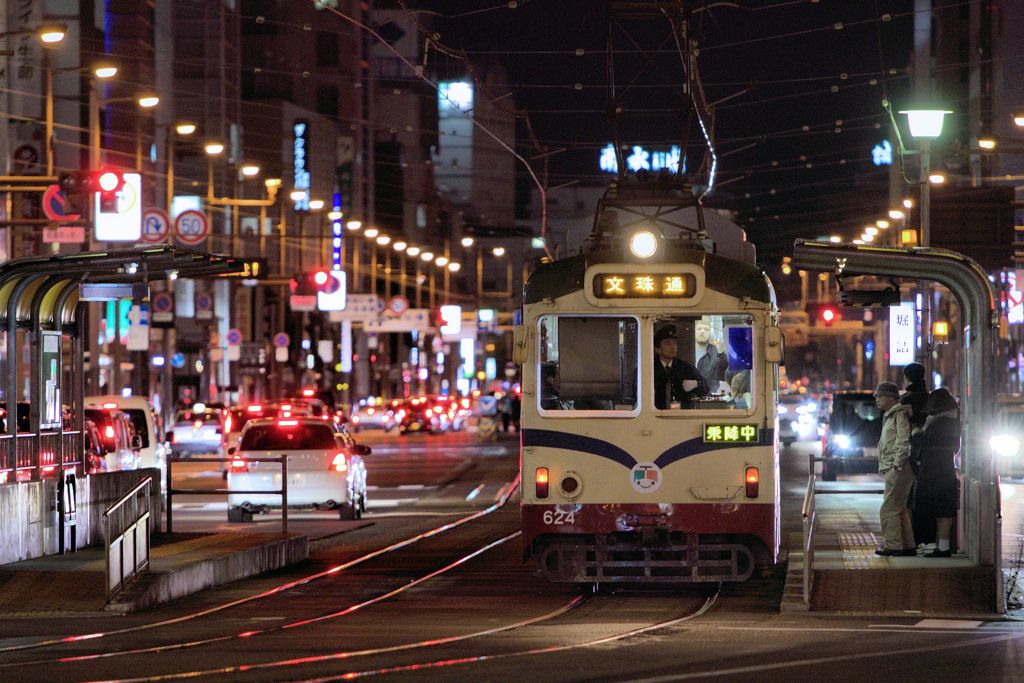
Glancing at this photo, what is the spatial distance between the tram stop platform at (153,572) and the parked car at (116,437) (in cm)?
684

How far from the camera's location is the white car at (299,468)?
26969 mm

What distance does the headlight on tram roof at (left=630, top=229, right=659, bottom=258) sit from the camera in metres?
15.6

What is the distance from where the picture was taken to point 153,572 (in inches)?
649

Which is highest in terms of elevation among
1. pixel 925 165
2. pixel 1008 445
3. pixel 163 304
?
pixel 925 165

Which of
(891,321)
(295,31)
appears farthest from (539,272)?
(295,31)

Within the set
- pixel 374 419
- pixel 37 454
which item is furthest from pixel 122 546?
pixel 374 419

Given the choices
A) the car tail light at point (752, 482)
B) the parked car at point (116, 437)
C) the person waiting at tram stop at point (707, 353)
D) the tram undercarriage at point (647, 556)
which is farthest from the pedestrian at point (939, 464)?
the parked car at point (116, 437)

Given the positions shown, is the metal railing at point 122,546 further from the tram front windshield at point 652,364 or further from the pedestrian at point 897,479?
the pedestrian at point 897,479

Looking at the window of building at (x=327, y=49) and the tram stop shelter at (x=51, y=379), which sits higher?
the window of building at (x=327, y=49)

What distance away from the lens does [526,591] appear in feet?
56.1

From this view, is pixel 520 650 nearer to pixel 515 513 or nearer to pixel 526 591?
pixel 526 591

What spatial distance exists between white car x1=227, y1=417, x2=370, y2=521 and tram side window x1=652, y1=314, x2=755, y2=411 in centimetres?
1199

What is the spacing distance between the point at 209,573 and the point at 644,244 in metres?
5.73

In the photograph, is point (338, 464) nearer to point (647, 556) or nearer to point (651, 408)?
point (647, 556)
